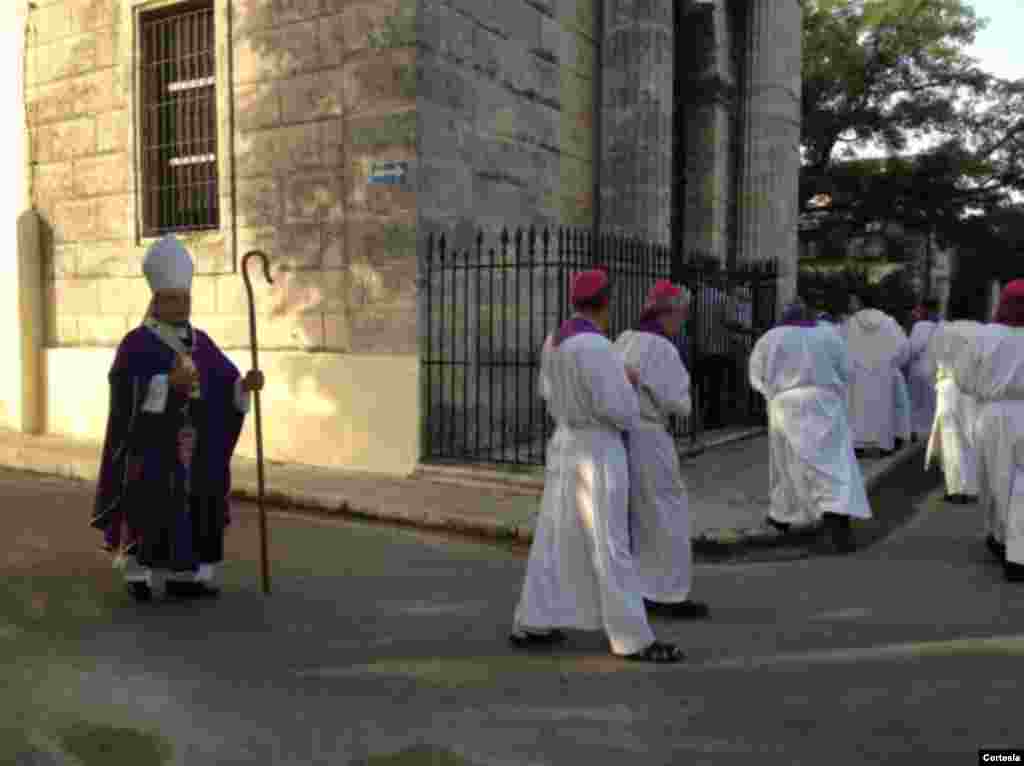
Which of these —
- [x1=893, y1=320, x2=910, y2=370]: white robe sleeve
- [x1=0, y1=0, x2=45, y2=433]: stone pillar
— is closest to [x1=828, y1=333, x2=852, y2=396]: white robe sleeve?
[x1=893, y1=320, x2=910, y2=370]: white robe sleeve

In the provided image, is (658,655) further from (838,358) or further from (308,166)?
(308,166)

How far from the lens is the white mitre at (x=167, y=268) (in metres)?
5.49

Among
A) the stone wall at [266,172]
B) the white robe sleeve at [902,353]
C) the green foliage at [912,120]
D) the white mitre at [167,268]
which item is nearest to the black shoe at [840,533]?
the stone wall at [266,172]

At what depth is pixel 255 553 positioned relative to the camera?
6750 millimetres

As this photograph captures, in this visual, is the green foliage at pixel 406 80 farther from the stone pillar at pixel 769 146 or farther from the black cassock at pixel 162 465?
the stone pillar at pixel 769 146

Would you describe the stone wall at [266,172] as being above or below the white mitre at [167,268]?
above

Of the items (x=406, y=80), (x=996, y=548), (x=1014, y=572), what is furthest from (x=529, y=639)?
(x=406, y=80)

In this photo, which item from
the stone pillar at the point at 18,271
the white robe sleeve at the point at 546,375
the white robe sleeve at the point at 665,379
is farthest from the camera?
the stone pillar at the point at 18,271

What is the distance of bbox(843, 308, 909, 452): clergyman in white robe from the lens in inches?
461

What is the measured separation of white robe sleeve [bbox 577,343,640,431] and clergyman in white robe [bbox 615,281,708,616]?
66 centimetres

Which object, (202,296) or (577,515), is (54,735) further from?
(202,296)

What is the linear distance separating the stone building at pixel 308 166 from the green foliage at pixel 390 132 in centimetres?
2

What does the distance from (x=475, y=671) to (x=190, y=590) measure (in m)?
2.09

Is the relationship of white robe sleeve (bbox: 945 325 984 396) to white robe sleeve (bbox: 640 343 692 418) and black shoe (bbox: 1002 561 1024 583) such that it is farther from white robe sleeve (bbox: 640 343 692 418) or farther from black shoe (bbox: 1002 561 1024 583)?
white robe sleeve (bbox: 640 343 692 418)
